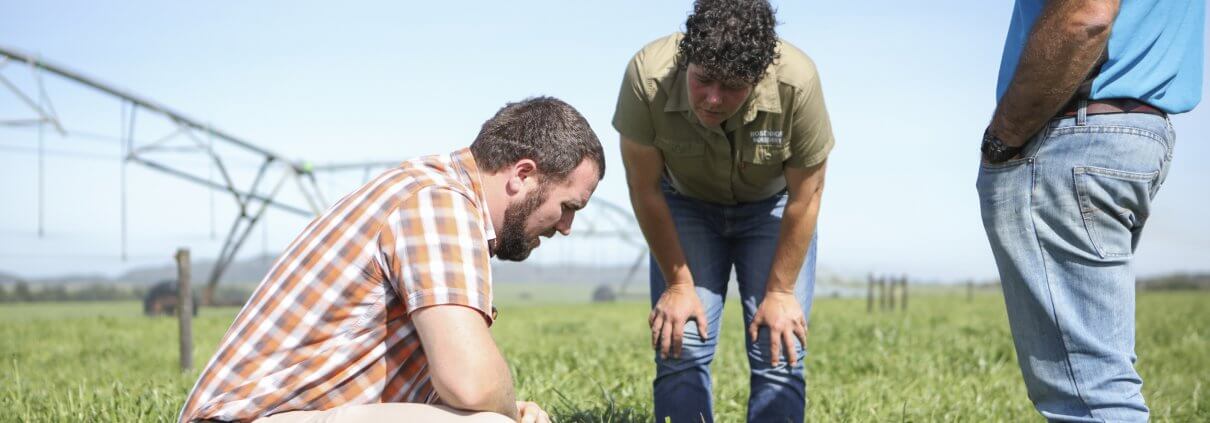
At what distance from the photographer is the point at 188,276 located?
7.38 m

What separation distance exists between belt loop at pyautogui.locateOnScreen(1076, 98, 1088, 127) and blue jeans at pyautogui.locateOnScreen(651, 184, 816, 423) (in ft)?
4.89

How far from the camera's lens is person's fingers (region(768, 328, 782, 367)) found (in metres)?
3.84

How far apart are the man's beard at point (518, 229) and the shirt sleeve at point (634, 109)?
98 cm

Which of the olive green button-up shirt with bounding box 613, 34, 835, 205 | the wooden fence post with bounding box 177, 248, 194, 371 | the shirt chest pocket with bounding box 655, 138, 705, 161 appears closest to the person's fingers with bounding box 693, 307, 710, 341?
the olive green button-up shirt with bounding box 613, 34, 835, 205

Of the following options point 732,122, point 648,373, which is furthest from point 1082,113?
point 648,373

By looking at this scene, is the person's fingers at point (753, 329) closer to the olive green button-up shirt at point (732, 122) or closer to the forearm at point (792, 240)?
the forearm at point (792, 240)

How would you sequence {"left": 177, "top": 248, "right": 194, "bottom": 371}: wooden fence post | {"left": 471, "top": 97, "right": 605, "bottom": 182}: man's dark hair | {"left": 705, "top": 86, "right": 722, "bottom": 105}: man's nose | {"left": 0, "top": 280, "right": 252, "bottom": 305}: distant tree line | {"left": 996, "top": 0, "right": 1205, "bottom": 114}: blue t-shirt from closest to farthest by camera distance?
{"left": 996, "top": 0, "right": 1205, "bottom": 114}: blue t-shirt
{"left": 471, "top": 97, "right": 605, "bottom": 182}: man's dark hair
{"left": 705, "top": 86, "right": 722, "bottom": 105}: man's nose
{"left": 177, "top": 248, "right": 194, "bottom": 371}: wooden fence post
{"left": 0, "top": 280, "right": 252, "bottom": 305}: distant tree line

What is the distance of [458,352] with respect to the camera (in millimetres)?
2277

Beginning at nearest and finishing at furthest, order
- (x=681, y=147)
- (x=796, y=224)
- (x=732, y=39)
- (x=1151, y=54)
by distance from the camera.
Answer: (x=1151, y=54)
(x=732, y=39)
(x=681, y=147)
(x=796, y=224)

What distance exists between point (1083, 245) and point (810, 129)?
3.95ft

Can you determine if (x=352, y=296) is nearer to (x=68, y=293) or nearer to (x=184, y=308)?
(x=184, y=308)

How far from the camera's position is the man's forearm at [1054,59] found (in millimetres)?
2395

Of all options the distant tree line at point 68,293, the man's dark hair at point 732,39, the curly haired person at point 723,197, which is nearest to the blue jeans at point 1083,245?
the man's dark hair at point 732,39

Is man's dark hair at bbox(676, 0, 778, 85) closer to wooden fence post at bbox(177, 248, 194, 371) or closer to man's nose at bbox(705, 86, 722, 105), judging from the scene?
man's nose at bbox(705, 86, 722, 105)
